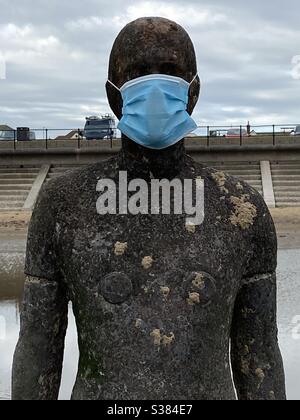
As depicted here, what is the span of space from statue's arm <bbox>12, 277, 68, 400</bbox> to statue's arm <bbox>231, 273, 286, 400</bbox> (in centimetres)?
57

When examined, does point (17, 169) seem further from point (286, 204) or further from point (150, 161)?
point (150, 161)

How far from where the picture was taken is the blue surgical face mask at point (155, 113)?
1.90 m

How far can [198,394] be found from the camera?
1834mm

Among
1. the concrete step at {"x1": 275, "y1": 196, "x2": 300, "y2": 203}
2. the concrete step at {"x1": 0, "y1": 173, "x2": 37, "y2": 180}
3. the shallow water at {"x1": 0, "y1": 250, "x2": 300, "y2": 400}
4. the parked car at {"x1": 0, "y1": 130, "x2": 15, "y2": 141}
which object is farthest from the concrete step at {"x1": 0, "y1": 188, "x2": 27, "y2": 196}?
the concrete step at {"x1": 275, "y1": 196, "x2": 300, "y2": 203}

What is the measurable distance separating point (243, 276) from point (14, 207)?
20.9 metres

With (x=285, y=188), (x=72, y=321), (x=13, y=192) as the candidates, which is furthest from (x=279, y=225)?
(x=72, y=321)

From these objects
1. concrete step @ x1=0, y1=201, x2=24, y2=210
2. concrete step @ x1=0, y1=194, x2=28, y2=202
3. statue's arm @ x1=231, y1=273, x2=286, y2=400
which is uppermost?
concrete step @ x1=0, y1=194, x2=28, y2=202

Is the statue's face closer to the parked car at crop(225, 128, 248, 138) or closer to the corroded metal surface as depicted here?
the corroded metal surface

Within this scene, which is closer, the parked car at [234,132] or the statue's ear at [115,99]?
the statue's ear at [115,99]

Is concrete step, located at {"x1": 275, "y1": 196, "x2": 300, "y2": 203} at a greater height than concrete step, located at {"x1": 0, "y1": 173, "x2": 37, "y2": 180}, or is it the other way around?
concrete step, located at {"x1": 0, "y1": 173, "x2": 37, "y2": 180}

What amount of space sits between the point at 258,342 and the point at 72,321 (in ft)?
8.42

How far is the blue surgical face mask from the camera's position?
190 cm

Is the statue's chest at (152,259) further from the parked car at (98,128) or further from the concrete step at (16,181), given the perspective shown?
the parked car at (98,128)

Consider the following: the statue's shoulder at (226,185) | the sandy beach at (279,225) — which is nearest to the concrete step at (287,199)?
the sandy beach at (279,225)
